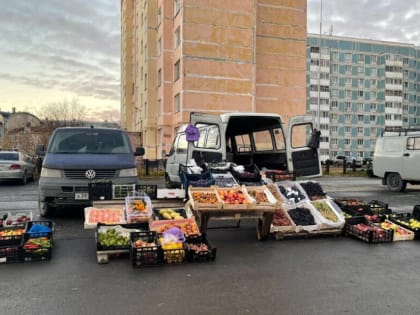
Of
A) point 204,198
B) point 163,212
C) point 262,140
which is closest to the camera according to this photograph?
point 204,198

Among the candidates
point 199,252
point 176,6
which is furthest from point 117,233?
point 176,6

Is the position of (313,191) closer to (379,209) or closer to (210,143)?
(379,209)

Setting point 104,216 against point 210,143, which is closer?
point 104,216

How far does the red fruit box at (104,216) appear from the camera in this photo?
627cm

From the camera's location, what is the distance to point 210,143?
10164mm

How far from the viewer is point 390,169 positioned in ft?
49.4

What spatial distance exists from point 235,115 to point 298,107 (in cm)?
2764

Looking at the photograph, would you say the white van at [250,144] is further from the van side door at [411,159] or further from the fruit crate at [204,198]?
the van side door at [411,159]

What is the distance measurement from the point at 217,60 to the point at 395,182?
19.7 meters

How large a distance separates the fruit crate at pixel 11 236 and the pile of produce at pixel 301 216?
15.4 feet

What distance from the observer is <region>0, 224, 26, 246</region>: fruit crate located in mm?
5473

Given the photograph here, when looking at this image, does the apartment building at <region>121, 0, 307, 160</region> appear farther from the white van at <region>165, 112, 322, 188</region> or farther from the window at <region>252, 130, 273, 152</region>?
the window at <region>252, 130, 273, 152</region>

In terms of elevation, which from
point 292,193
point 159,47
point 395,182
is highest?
point 159,47

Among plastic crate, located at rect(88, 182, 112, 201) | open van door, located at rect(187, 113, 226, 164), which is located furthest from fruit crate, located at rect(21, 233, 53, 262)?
open van door, located at rect(187, 113, 226, 164)
